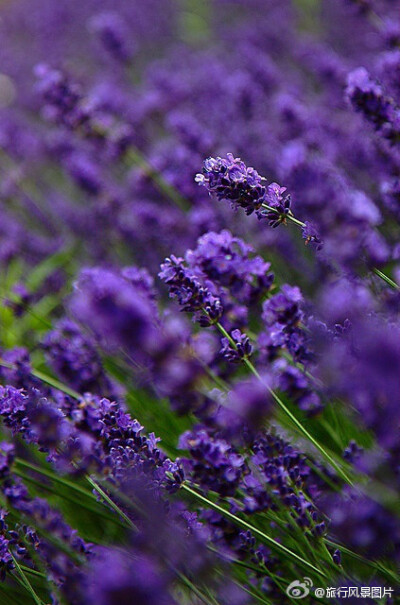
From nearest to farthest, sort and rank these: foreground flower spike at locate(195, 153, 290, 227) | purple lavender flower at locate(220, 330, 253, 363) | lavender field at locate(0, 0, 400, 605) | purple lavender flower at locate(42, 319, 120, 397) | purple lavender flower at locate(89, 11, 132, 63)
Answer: lavender field at locate(0, 0, 400, 605)
foreground flower spike at locate(195, 153, 290, 227)
purple lavender flower at locate(220, 330, 253, 363)
purple lavender flower at locate(42, 319, 120, 397)
purple lavender flower at locate(89, 11, 132, 63)

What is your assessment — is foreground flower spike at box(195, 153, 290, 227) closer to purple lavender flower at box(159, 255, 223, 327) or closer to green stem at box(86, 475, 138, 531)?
purple lavender flower at box(159, 255, 223, 327)

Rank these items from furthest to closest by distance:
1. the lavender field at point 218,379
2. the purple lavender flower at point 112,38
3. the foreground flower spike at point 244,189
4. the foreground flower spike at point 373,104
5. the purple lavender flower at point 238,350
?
the purple lavender flower at point 112,38, the foreground flower spike at point 373,104, the purple lavender flower at point 238,350, the foreground flower spike at point 244,189, the lavender field at point 218,379

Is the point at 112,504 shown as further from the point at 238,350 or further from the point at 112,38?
the point at 112,38

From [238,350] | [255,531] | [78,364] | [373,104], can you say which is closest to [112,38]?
[373,104]

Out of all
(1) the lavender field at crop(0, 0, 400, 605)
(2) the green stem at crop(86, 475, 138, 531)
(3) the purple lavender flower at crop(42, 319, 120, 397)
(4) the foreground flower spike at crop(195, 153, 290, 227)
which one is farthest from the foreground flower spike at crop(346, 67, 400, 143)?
(2) the green stem at crop(86, 475, 138, 531)

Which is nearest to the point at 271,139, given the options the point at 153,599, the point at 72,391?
the point at 72,391

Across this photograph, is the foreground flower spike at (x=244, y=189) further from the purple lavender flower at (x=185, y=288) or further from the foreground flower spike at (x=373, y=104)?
the foreground flower spike at (x=373, y=104)

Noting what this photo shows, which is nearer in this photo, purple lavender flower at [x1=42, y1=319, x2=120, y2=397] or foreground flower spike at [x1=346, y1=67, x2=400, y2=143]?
foreground flower spike at [x1=346, y1=67, x2=400, y2=143]

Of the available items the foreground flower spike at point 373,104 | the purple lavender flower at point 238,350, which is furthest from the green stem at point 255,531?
the foreground flower spike at point 373,104
